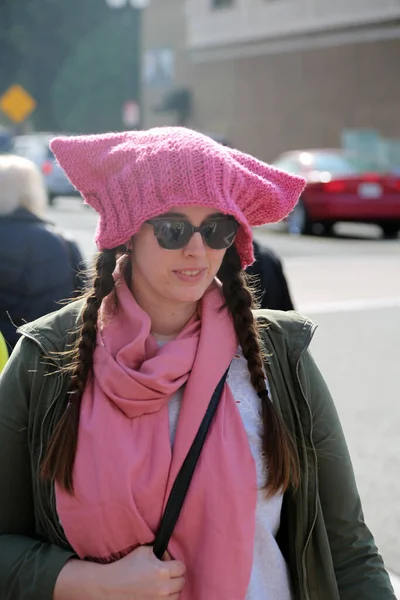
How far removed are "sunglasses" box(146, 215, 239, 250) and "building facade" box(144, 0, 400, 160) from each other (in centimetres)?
2842

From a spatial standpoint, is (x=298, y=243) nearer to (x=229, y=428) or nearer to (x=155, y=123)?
(x=229, y=428)

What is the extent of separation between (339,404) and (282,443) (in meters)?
4.91

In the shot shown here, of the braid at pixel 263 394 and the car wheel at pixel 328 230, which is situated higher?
the braid at pixel 263 394

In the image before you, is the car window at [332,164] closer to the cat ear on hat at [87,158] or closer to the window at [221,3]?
the cat ear on hat at [87,158]

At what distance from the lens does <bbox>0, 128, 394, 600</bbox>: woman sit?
196cm

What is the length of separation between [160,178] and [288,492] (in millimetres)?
710

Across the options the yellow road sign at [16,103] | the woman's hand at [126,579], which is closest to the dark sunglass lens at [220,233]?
the woman's hand at [126,579]

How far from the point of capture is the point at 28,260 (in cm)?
462

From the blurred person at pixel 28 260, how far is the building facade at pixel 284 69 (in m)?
25.9

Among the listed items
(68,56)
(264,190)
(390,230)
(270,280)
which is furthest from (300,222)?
(68,56)

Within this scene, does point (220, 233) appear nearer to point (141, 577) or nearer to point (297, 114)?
point (141, 577)

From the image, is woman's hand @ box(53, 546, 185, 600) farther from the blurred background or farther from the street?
the street

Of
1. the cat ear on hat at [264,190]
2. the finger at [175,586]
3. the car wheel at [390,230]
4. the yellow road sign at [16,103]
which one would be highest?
the yellow road sign at [16,103]

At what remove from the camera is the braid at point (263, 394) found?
2.02 meters
